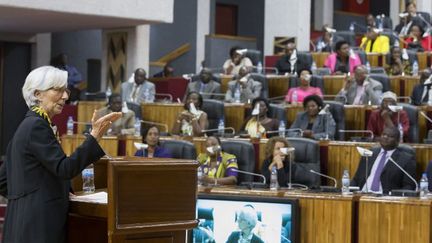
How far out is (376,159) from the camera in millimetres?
8359

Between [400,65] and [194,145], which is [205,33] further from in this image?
[194,145]

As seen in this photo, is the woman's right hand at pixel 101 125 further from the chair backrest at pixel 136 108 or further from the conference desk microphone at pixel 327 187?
the chair backrest at pixel 136 108

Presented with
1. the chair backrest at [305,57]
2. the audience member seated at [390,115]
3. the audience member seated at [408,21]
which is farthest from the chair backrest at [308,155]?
the audience member seated at [408,21]

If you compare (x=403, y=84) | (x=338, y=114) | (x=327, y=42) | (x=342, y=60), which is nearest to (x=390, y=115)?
(x=338, y=114)

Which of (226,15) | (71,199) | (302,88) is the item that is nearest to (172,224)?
(71,199)

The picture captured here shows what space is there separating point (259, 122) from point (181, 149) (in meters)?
1.91

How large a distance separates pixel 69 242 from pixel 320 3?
18906 millimetres

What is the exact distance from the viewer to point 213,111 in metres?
11.6

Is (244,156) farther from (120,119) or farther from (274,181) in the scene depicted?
(120,119)

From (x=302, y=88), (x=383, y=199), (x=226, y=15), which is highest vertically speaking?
(x=226, y=15)

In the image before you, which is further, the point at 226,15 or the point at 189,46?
the point at 226,15

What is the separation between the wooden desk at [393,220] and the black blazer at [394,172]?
4.87 ft

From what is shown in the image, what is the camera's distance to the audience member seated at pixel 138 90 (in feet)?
42.3

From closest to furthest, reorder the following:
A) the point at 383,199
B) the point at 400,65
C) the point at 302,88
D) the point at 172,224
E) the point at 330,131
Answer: the point at 172,224
the point at 383,199
the point at 330,131
the point at 302,88
the point at 400,65
